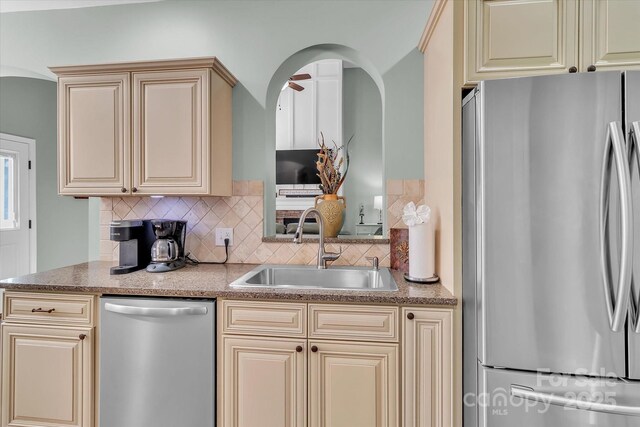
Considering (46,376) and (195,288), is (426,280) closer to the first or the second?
(195,288)

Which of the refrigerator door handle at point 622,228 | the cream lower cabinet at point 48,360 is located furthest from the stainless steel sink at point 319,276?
the refrigerator door handle at point 622,228

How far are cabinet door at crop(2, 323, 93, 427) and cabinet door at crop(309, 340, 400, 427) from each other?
1.10 m

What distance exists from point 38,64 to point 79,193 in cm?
117

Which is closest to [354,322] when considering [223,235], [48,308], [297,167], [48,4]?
[223,235]

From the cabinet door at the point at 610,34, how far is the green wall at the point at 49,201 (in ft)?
16.9

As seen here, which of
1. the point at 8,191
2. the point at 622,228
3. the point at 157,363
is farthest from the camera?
the point at 8,191

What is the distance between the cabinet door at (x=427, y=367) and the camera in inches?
59.7

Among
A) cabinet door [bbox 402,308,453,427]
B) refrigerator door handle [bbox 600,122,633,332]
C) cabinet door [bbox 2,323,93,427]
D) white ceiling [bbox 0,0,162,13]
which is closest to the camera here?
refrigerator door handle [bbox 600,122,633,332]

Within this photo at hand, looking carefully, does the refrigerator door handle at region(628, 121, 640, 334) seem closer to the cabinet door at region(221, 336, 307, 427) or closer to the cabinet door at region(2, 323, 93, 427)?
the cabinet door at region(221, 336, 307, 427)

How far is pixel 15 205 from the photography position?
4.12 metres

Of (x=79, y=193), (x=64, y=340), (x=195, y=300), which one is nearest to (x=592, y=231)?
(x=195, y=300)

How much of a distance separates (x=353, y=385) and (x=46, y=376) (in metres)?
1.50

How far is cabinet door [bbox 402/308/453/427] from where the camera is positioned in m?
1.52

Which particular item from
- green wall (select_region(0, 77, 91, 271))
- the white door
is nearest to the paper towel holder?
green wall (select_region(0, 77, 91, 271))
